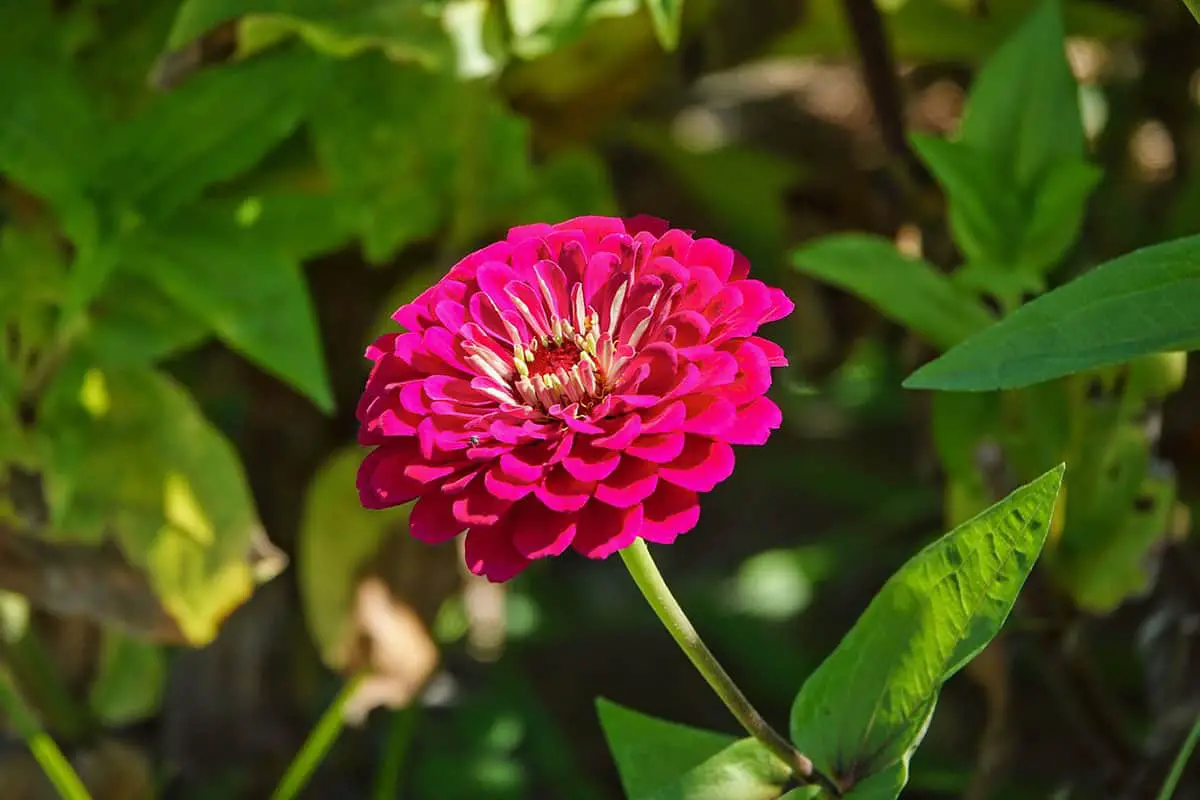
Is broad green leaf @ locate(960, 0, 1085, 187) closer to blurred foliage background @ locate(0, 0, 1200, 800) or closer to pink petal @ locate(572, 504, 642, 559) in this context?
blurred foliage background @ locate(0, 0, 1200, 800)

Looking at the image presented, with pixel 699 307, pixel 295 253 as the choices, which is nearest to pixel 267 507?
pixel 295 253

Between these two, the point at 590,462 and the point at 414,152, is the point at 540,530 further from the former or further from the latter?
the point at 414,152

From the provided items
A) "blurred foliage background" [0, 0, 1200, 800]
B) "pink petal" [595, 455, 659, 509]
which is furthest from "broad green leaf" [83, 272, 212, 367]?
"pink petal" [595, 455, 659, 509]

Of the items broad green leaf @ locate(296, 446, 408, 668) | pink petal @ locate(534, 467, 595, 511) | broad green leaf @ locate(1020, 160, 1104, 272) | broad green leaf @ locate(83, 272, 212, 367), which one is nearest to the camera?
pink petal @ locate(534, 467, 595, 511)

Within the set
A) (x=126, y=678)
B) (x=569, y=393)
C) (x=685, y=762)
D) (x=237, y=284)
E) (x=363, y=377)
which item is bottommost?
(x=126, y=678)

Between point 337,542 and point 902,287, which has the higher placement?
point 902,287

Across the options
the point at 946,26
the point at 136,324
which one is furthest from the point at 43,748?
the point at 946,26

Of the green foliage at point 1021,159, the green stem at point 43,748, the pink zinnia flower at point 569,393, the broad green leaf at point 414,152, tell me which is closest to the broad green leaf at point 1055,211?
the green foliage at point 1021,159

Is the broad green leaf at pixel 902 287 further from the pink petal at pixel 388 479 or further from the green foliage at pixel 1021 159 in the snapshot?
the pink petal at pixel 388 479
